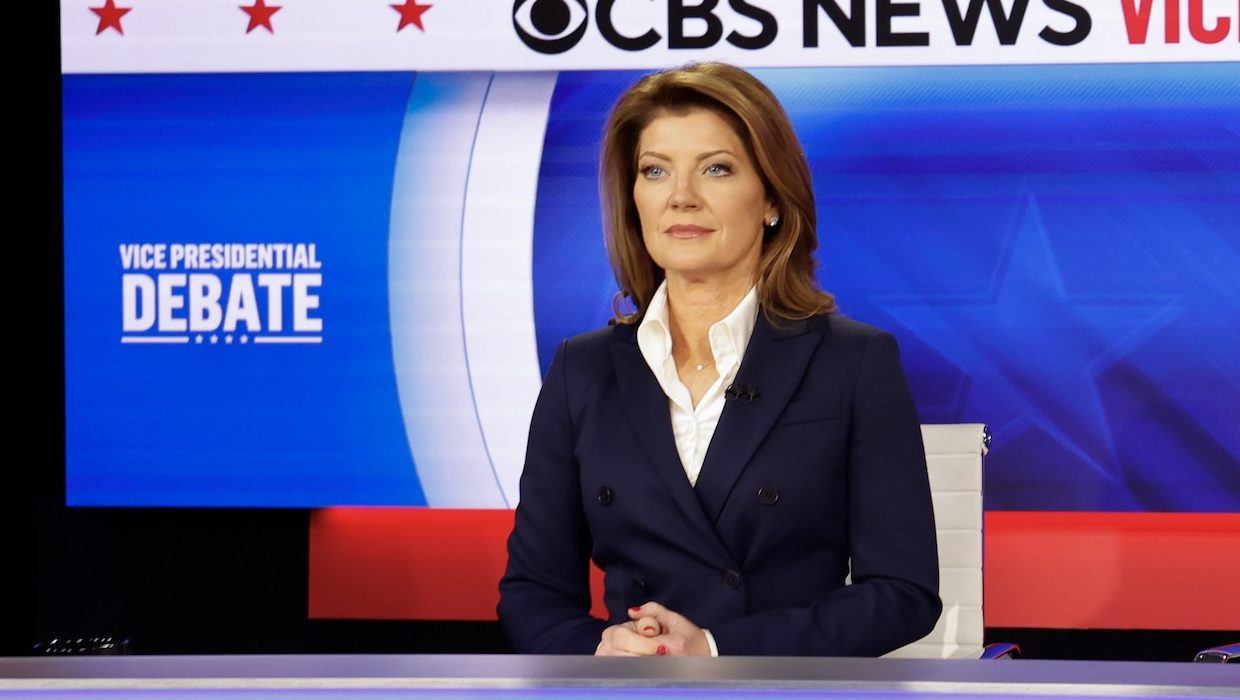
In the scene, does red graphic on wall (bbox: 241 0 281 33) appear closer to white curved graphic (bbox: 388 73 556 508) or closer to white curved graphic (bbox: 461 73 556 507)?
white curved graphic (bbox: 388 73 556 508)

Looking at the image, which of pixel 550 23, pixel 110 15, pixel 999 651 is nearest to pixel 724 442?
pixel 999 651

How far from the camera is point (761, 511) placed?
179 centimetres

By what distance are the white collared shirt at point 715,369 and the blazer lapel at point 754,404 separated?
0.07 ft

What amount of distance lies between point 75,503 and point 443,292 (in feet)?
3.70

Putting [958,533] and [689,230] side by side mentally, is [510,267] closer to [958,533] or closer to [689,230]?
[958,533]

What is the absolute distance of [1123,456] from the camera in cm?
341

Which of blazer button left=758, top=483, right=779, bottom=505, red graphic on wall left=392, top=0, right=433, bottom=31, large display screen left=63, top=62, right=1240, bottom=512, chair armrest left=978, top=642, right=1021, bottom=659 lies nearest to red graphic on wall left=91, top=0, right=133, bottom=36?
large display screen left=63, top=62, right=1240, bottom=512

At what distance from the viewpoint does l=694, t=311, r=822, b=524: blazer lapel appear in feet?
5.89

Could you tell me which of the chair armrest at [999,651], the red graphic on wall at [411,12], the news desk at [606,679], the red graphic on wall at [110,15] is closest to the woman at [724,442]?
the chair armrest at [999,651]

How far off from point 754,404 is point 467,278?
1.83 metres

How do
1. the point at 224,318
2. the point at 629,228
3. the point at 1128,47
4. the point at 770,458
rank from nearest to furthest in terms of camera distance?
1. the point at 770,458
2. the point at 629,228
3. the point at 1128,47
4. the point at 224,318

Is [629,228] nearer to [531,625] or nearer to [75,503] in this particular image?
[531,625]

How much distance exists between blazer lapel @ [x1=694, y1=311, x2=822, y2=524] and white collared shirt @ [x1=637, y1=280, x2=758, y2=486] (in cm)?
2

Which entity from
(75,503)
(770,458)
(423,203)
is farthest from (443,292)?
(770,458)
